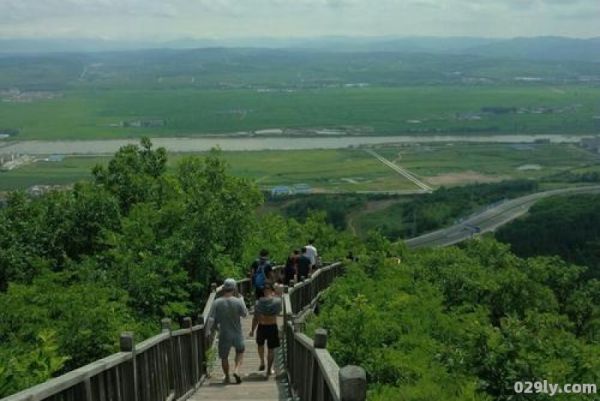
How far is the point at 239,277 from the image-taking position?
17.1 meters

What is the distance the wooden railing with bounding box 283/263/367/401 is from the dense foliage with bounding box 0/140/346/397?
1921 millimetres

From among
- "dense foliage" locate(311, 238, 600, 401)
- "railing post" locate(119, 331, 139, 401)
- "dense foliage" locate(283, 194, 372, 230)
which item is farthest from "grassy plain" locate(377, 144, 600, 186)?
"railing post" locate(119, 331, 139, 401)

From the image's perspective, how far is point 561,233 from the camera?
49281 mm

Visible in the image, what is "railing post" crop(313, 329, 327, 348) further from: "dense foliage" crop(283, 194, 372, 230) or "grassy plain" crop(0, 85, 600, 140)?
"grassy plain" crop(0, 85, 600, 140)

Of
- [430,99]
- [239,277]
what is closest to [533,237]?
[239,277]

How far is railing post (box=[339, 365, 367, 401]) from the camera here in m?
4.12

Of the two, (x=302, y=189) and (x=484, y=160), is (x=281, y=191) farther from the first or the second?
(x=484, y=160)

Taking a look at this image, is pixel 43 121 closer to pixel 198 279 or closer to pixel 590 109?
pixel 590 109

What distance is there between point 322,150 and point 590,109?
7219cm

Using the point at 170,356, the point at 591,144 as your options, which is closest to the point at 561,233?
the point at 170,356

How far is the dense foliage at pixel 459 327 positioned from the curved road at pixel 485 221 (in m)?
30.6

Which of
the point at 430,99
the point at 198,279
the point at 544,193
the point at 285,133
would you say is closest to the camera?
the point at 198,279

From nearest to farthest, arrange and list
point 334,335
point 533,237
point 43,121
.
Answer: point 334,335 < point 533,237 < point 43,121

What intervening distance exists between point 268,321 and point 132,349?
3.84 meters
